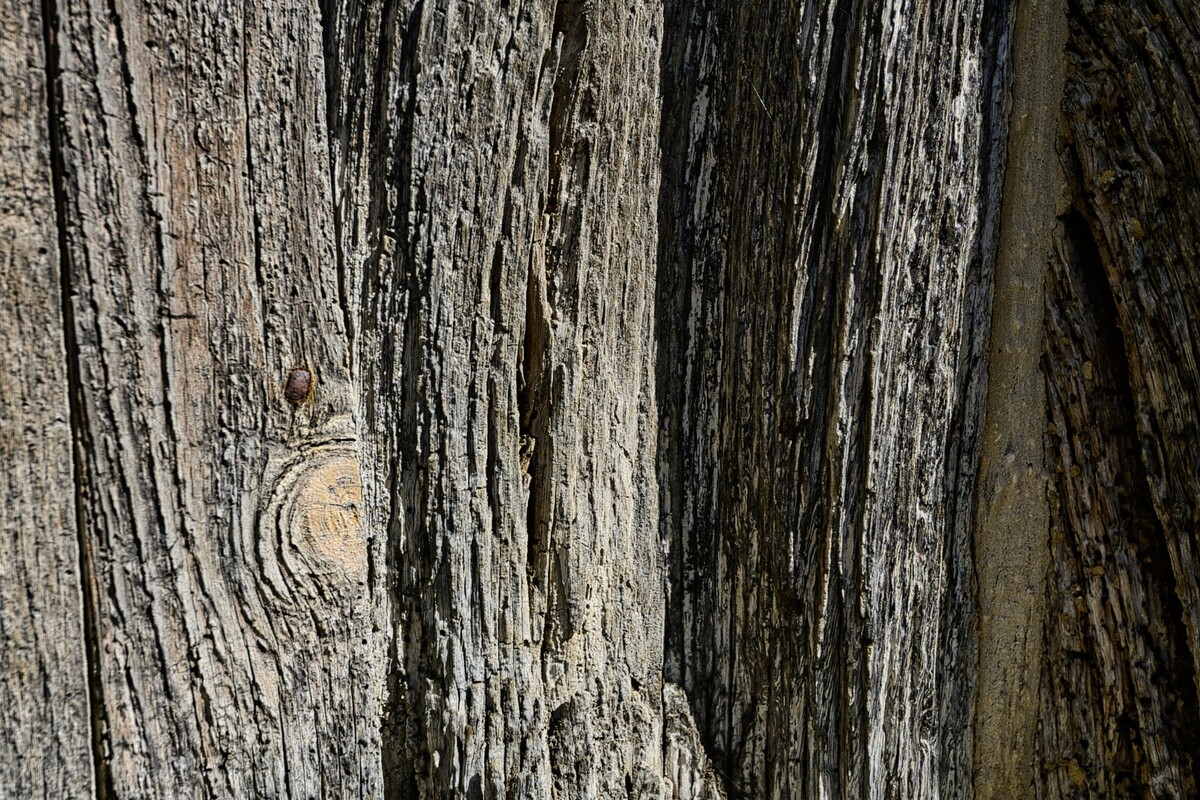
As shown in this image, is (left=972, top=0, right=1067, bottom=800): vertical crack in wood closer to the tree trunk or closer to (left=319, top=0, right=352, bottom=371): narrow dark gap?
the tree trunk

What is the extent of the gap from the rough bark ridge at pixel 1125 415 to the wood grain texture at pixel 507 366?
91 cm

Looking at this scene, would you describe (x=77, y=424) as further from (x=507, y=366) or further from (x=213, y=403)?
(x=507, y=366)

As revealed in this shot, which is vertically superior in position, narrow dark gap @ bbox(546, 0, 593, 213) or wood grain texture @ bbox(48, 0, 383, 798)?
narrow dark gap @ bbox(546, 0, 593, 213)

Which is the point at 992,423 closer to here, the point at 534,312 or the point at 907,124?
the point at 907,124

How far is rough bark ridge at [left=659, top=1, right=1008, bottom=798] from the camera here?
1.68 m

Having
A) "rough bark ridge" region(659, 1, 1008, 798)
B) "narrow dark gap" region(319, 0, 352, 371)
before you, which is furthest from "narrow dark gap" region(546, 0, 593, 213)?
"narrow dark gap" region(319, 0, 352, 371)

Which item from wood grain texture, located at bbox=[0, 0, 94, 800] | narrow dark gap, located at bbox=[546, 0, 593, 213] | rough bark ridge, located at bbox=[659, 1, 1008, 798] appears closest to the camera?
wood grain texture, located at bbox=[0, 0, 94, 800]

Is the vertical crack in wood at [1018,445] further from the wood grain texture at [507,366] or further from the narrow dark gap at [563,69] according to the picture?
the narrow dark gap at [563,69]

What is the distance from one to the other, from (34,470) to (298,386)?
0.37 meters

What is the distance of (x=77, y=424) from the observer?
4.14 feet

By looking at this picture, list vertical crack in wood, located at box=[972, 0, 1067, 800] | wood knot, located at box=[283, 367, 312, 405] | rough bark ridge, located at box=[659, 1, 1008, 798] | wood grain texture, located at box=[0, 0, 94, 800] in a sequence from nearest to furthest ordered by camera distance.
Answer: wood grain texture, located at box=[0, 0, 94, 800]
wood knot, located at box=[283, 367, 312, 405]
rough bark ridge, located at box=[659, 1, 1008, 798]
vertical crack in wood, located at box=[972, 0, 1067, 800]

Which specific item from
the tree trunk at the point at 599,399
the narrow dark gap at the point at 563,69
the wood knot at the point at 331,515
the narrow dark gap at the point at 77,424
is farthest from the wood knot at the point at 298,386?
the narrow dark gap at the point at 563,69

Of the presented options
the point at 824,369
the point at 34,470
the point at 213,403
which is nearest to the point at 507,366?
the point at 213,403

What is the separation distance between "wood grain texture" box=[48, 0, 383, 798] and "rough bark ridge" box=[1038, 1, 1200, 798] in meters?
1.46
